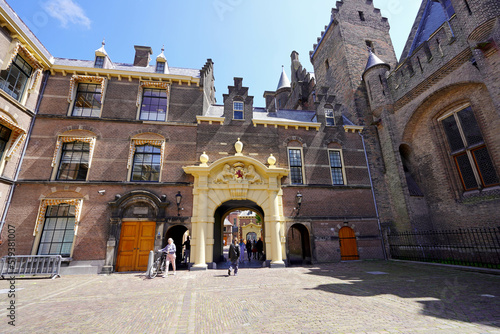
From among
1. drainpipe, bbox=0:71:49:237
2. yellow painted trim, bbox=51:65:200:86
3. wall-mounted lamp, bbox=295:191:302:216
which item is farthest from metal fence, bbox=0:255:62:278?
wall-mounted lamp, bbox=295:191:302:216

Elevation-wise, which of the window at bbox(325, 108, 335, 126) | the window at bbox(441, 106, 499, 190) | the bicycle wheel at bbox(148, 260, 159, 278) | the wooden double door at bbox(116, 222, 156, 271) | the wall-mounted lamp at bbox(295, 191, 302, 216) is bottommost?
the bicycle wheel at bbox(148, 260, 159, 278)

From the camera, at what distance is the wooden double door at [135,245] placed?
1136cm

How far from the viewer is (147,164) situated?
13.0 m

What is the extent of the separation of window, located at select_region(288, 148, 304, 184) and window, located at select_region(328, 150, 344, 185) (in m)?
2.28

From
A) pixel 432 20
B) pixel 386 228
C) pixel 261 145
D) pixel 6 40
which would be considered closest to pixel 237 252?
pixel 261 145

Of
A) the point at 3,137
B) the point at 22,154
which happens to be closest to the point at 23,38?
the point at 3,137

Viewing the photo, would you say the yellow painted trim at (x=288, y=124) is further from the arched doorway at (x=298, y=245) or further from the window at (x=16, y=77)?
the window at (x=16, y=77)

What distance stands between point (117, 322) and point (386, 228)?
49.2ft

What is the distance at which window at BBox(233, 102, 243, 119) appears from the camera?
48.4 feet

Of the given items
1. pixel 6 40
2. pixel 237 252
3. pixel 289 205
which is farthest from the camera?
pixel 289 205

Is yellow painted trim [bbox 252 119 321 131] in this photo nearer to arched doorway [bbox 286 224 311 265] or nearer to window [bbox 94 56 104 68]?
arched doorway [bbox 286 224 311 265]

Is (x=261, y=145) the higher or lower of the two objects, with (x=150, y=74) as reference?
lower

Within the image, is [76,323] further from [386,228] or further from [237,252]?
[386,228]

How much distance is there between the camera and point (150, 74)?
1402cm
